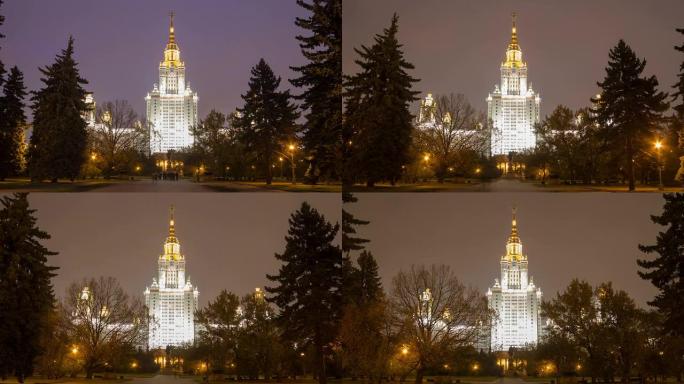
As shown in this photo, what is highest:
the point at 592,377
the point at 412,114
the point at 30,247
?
the point at 412,114

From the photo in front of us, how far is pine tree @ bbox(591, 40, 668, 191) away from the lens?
19125 millimetres

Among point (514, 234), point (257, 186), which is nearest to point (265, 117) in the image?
point (257, 186)

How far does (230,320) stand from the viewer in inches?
771

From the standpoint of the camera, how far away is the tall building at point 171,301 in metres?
19.4

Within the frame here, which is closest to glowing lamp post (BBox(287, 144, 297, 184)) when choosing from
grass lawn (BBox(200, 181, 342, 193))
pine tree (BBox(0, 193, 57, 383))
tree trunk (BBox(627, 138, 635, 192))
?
grass lawn (BBox(200, 181, 342, 193))

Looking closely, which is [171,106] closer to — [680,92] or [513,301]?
[513,301]

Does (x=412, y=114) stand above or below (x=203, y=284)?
above

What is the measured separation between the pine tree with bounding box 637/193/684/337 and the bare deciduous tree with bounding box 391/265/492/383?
2023mm

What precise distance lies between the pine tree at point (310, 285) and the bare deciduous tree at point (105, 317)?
167 cm

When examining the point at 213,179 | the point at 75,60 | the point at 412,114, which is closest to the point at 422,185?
the point at 412,114

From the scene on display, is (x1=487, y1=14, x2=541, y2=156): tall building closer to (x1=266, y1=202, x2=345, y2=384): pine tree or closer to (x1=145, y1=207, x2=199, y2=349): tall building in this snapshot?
(x1=266, y1=202, x2=345, y2=384): pine tree

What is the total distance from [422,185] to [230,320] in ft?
9.44

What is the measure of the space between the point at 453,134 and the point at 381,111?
0.91 meters

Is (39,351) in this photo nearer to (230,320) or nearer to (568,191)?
(230,320)
